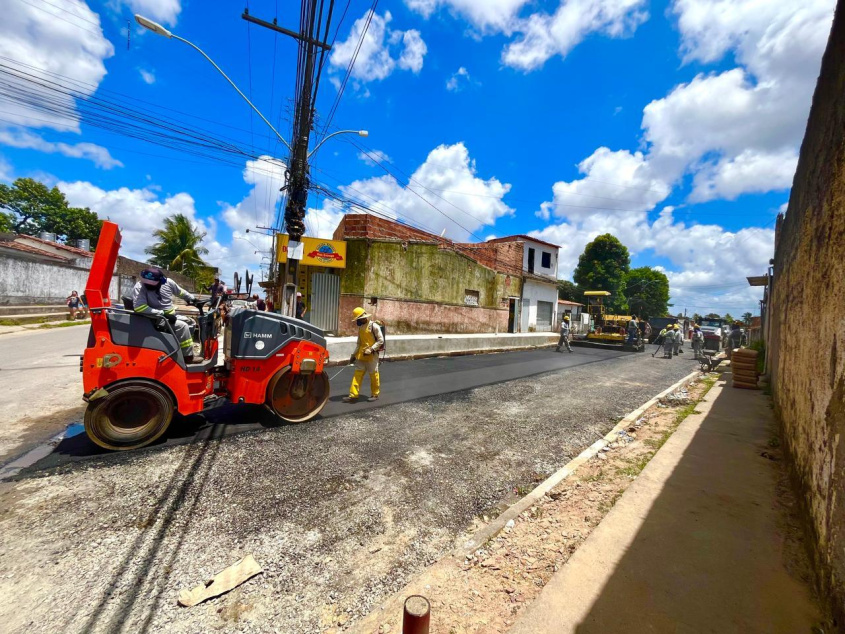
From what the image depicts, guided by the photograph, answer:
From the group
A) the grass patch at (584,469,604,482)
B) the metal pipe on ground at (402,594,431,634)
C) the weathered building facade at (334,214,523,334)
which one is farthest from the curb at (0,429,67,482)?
the weathered building facade at (334,214,523,334)

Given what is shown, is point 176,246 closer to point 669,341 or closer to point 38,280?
point 38,280

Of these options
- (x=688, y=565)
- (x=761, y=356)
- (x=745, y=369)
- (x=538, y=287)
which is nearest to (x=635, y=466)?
(x=688, y=565)

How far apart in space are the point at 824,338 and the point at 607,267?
4174 centimetres

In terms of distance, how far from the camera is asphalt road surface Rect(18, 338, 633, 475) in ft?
13.6

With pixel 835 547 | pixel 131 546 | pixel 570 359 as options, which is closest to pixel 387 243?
pixel 570 359

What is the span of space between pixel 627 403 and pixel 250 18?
12761mm

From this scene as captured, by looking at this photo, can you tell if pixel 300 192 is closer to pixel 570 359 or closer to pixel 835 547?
pixel 835 547

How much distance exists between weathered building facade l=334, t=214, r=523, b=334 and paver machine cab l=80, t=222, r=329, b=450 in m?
7.83

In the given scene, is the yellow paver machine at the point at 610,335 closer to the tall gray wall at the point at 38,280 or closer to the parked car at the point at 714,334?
the parked car at the point at 714,334

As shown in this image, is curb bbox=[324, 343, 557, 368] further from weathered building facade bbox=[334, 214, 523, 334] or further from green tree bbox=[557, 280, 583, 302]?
green tree bbox=[557, 280, 583, 302]

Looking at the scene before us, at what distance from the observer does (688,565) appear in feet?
7.54

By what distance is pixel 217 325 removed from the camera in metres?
5.05

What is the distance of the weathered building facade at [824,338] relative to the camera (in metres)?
1.97

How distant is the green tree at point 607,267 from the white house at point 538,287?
38.5 feet
